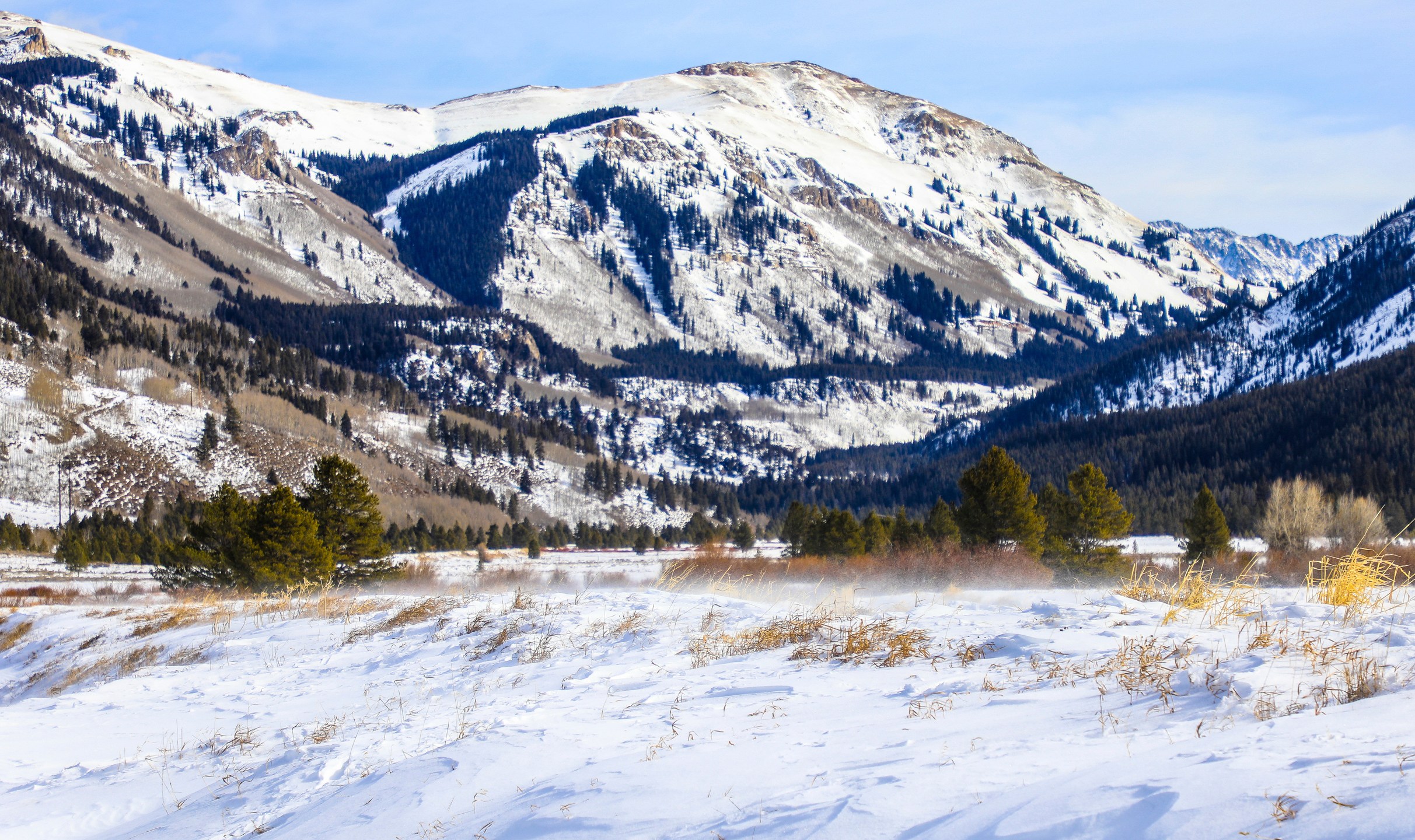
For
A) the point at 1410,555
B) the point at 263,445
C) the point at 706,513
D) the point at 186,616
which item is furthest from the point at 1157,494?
the point at 186,616

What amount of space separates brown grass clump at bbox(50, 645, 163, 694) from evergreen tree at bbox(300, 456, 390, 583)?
20169mm

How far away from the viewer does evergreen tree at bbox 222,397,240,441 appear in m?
109

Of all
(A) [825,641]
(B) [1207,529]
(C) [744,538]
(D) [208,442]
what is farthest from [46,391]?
(A) [825,641]

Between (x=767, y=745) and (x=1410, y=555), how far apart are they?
29.0 metres

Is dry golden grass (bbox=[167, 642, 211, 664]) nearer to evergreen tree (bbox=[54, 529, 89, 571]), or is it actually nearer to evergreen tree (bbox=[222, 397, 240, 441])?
evergreen tree (bbox=[54, 529, 89, 571])

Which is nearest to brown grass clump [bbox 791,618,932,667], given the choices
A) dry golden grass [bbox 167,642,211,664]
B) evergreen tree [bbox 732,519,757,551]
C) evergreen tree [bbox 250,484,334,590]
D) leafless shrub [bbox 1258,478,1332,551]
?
dry golden grass [bbox 167,642,211,664]

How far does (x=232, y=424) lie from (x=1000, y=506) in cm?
10117

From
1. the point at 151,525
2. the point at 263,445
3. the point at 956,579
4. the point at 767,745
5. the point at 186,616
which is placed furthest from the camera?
the point at 263,445

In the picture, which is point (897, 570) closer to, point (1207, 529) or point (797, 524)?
point (1207, 529)

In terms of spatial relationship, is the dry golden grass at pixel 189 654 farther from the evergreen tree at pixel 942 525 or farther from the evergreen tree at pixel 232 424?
the evergreen tree at pixel 232 424

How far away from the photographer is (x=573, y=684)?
31.4 ft

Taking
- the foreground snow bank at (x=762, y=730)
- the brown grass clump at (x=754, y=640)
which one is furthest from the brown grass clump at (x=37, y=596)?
the brown grass clump at (x=754, y=640)

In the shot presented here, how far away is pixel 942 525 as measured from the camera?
184 ft

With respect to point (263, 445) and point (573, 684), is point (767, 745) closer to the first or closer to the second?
point (573, 684)
